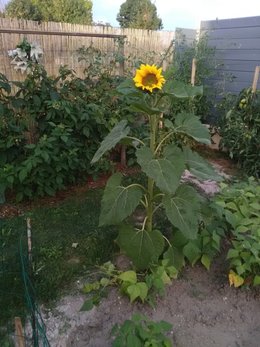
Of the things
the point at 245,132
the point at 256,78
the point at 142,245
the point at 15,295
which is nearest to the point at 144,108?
the point at 142,245

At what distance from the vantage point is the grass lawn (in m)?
2.25

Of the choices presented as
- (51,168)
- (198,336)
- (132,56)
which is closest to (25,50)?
(51,168)

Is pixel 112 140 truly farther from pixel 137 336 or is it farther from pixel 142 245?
pixel 137 336

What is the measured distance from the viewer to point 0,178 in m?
3.02

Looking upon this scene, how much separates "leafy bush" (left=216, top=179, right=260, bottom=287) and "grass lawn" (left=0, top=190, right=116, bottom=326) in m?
0.97

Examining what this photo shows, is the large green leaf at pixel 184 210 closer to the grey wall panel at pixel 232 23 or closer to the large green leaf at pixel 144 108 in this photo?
the large green leaf at pixel 144 108

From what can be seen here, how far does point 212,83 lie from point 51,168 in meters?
3.62

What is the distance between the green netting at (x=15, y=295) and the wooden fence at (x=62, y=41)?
2.53 metres

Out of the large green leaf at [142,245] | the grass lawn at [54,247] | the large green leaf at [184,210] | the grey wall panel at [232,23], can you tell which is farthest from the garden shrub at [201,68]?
the large green leaf at [142,245]

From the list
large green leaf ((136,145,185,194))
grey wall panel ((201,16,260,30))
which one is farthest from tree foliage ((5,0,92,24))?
large green leaf ((136,145,185,194))

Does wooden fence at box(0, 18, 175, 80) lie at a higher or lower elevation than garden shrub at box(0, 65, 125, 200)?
higher

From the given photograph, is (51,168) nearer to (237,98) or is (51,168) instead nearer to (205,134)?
(205,134)

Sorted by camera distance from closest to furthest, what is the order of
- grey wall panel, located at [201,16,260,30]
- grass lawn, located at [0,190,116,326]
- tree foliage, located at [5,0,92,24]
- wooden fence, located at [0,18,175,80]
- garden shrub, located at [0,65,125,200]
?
1. grass lawn, located at [0,190,116,326]
2. garden shrub, located at [0,65,125,200]
3. wooden fence, located at [0,18,175,80]
4. grey wall panel, located at [201,16,260,30]
5. tree foliage, located at [5,0,92,24]

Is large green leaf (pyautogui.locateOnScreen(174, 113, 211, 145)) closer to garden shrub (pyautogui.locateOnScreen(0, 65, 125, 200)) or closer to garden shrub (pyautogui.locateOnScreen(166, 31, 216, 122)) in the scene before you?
garden shrub (pyautogui.locateOnScreen(0, 65, 125, 200))
